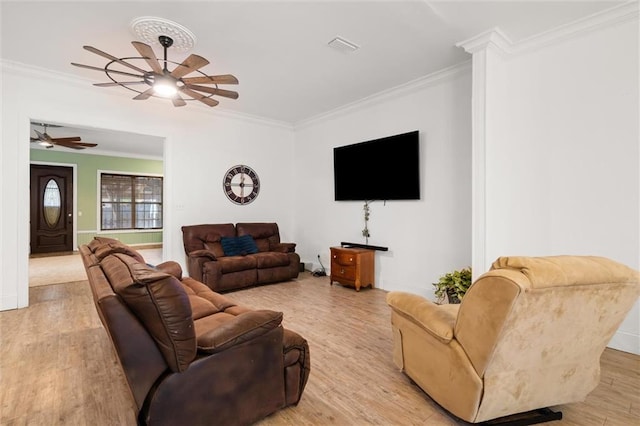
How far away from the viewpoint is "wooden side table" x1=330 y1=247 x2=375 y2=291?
181 inches

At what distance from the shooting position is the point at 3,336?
9.87ft

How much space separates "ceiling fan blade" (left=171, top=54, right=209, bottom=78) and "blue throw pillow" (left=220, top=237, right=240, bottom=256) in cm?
283

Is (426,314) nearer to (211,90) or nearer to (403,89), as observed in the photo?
(211,90)

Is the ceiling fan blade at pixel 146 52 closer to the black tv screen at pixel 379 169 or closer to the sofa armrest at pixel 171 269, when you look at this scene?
the sofa armrest at pixel 171 269

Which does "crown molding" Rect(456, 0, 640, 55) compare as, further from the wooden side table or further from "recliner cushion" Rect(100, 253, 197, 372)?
"recliner cushion" Rect(100, 253, 197, 372)

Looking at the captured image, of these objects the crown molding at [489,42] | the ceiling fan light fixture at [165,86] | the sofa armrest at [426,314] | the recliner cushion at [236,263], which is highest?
the crown molding at [489,42]

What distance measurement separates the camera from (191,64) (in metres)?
2.72

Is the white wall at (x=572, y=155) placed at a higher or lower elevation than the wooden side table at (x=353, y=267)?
higher

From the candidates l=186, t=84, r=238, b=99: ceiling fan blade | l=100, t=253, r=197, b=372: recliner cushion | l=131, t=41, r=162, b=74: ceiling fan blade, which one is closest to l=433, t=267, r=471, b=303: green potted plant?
l=100, t=253, r=197, b=372: recliner cushion

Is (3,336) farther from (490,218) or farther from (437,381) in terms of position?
(490,218)

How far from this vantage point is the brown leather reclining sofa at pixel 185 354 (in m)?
1.39

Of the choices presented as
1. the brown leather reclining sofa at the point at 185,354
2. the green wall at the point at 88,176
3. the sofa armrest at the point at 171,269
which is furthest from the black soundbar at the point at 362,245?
the green wall at the point at 88,176

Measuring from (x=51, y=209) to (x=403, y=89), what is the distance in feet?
29.7

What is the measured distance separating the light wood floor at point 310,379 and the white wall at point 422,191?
102 centimetres
